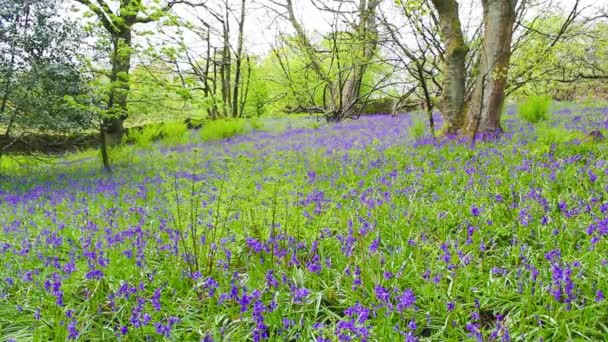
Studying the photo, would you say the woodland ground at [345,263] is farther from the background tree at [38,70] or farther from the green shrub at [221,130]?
the green shrub at [221,130]

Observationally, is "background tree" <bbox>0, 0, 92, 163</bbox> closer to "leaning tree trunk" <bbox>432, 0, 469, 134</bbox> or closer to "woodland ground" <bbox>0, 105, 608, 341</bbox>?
"woodland ground" <bbox>0, 105, 608, 341</bbox>

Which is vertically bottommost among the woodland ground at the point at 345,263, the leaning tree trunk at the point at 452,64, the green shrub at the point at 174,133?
the woodland ground at the point at 345,263

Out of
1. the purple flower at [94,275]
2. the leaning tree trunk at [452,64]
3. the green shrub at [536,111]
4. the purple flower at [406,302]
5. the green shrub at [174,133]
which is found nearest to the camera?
the purple flower at [406,302]

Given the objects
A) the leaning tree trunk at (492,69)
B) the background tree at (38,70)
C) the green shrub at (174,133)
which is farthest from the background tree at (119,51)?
the leaning tree trunk at (492,69)

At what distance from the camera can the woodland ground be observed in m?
1.96

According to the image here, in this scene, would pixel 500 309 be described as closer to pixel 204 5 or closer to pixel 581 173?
pixel 581 173

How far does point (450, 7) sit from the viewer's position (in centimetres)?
743

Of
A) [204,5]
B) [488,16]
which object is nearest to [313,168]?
[488,16]

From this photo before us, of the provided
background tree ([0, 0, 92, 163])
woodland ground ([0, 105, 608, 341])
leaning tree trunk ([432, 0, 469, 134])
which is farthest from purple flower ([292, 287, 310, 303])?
background tree ([0, 0, 92, 163])

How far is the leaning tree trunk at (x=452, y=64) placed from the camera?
743 cm

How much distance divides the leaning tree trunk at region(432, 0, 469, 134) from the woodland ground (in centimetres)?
286

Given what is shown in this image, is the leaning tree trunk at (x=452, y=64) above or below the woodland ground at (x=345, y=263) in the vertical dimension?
above

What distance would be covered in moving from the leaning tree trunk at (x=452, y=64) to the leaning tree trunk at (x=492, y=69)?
54 centimetres

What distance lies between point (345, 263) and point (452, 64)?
6257mm
